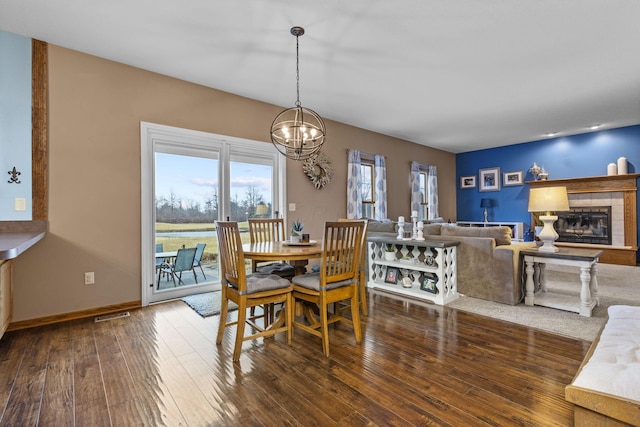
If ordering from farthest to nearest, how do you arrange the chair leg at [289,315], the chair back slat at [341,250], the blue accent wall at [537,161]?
1. the blue accent wall at [537,161]
2. the chair leg at [289,315]
3. the chair back slat at [341,250]

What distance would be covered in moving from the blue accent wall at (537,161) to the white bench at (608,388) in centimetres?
666

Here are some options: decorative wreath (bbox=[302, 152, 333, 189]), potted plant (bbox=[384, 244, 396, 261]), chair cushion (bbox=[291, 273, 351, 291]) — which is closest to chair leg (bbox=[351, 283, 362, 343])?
chair cushion (bbox=[291, 273, 351, 291])

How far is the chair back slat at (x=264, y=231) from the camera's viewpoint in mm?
3473

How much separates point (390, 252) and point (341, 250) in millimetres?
1795

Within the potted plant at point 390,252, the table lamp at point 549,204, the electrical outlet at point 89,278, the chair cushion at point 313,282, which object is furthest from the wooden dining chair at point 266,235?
the table lamp at point 549,204

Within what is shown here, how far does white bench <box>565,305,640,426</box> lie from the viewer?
113 cm

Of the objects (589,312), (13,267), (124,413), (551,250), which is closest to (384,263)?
(551,250)

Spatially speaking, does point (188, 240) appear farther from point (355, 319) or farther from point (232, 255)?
point (355, 319)

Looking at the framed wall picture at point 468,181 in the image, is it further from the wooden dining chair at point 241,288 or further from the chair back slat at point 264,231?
the wooden dining chair at point 241,288

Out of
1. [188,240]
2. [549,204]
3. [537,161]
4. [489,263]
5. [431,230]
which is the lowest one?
[489,263]

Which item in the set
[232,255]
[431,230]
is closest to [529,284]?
[431,230]

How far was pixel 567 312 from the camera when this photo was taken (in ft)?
10.1

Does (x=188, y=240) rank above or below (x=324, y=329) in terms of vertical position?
above

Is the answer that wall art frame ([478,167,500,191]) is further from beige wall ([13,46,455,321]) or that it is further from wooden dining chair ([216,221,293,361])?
wooden dining chair ([216,221,293,361])
